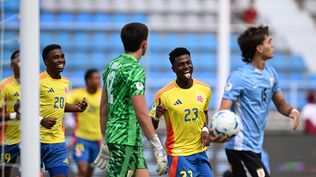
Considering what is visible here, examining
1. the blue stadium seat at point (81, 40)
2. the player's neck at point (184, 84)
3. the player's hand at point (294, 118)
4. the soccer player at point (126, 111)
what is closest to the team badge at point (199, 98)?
the player's neck at point (184, 84)

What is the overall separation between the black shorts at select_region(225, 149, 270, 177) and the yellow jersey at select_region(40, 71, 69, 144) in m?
2.02

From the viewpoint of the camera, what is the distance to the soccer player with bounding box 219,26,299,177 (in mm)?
9039

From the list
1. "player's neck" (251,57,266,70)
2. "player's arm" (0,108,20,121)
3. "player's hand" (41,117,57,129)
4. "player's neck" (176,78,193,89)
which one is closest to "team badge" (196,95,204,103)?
"player's neck" (176,78,193,89)

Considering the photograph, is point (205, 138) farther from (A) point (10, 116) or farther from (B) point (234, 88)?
(A) point (10, 116)

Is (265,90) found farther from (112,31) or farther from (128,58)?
(112,31)

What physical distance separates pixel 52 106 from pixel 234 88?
7.17 feet

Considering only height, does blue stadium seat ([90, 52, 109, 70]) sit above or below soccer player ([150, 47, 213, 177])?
above

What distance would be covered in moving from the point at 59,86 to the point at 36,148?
5.13 feet

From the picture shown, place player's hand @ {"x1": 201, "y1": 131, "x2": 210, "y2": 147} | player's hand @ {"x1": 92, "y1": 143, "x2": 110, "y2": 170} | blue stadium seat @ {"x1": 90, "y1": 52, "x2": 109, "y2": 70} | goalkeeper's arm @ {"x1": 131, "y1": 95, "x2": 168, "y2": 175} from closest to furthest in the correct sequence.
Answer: goalkeeper's arm @ {"x1": 131, "y1": 95, "x2": 168, "y2": 175}
player's hand @ {"x1": 92, "y1": 143, "x2": 110, "y2": 170}
player's hand @ {"x1": 201, "y1": 131, "x2": 210, "y2": 147}
blue stadium seat @ {"x1": 90, "y1": 52, "x2": 109, "y2": 70}

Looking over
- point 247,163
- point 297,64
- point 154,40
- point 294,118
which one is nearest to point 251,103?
point 294,118

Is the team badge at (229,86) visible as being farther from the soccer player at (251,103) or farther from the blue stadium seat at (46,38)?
the blue stadium seat at (46,38)

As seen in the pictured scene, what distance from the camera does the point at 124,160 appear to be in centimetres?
778

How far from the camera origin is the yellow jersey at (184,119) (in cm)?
907

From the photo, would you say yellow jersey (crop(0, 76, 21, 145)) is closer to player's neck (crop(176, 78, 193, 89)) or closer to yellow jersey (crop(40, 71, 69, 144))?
yellow jersey (crop(40, 71, 69, 144))
